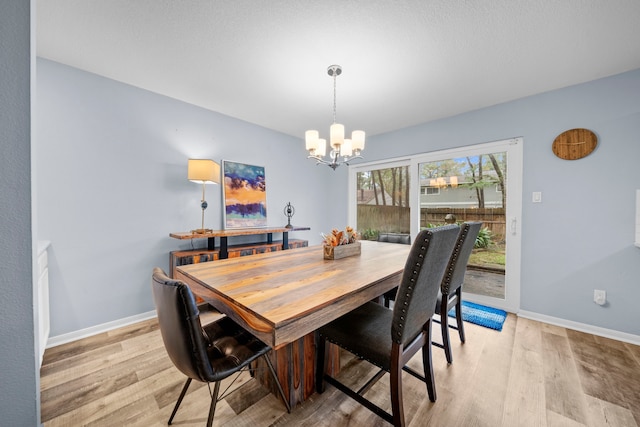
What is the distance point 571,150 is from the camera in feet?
7.61

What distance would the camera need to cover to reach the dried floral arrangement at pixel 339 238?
73.1 inches

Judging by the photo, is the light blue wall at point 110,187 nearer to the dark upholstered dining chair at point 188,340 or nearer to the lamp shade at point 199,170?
the lamp shade at point 199,170

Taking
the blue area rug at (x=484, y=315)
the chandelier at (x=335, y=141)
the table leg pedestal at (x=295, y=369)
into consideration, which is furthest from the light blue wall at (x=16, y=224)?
the blue area rug at (x=484, y=315)

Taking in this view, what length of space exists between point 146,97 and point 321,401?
3120 mm

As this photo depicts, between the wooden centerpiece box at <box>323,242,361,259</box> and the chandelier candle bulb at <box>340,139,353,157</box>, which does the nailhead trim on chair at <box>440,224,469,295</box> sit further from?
the chandelier candle bulb at <box>340,139,353,157</box>

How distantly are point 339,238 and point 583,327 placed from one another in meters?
2.58

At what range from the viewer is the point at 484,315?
2.54m

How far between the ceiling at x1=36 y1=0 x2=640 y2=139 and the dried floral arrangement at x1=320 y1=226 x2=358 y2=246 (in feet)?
4.65

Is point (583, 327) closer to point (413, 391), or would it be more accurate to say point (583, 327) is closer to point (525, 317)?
point (525, 317)

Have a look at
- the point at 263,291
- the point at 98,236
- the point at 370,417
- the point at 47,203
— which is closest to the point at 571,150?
the point at 370,417

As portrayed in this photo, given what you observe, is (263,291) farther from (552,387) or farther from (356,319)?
(552,387)

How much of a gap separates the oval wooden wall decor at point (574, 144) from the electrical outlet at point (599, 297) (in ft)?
4.22

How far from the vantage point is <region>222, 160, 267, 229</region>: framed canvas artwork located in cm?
302

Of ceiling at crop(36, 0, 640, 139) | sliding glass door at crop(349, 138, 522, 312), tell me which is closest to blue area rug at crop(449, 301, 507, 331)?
sliding glass door at crop(349, 138, 522, 312)
